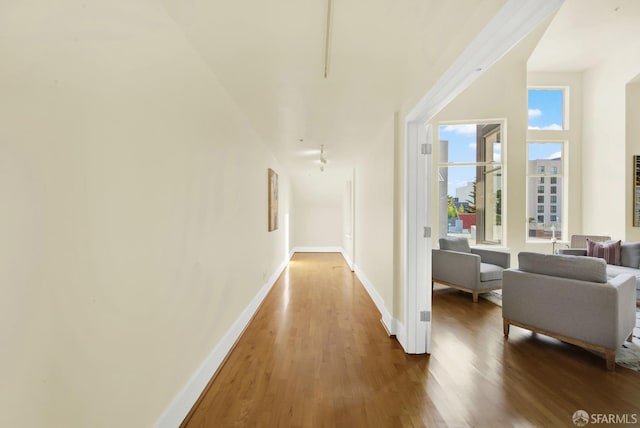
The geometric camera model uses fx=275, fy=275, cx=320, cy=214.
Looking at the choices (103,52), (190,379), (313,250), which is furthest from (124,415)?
(313,250)

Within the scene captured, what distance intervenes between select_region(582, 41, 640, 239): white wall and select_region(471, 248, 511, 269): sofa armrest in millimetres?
3136

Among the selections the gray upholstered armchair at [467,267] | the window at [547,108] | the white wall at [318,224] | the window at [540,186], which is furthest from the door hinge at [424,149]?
the white wall at [318,224]

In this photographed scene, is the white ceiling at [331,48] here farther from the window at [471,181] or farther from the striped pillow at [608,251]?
the striped pillow at [608,251]

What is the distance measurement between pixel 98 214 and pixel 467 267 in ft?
13.7

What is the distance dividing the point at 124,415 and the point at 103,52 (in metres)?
1.47

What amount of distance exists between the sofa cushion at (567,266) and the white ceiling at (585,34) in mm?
4677

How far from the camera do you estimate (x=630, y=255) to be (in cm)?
409

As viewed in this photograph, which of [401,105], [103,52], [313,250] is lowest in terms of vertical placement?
[313,250]

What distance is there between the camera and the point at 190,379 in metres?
1.74

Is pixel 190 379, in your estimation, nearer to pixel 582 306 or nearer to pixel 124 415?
pixel 124 415

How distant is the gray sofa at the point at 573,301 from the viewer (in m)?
2.19

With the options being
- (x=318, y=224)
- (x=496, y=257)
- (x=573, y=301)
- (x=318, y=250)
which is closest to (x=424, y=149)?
(x=573, y=301)

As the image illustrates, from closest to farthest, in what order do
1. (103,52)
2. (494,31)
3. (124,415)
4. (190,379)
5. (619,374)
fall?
(103,52) < (124,415) < (494,31) < (190,379) < (619,374)

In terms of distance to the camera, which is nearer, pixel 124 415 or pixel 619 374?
pixel 124 415
